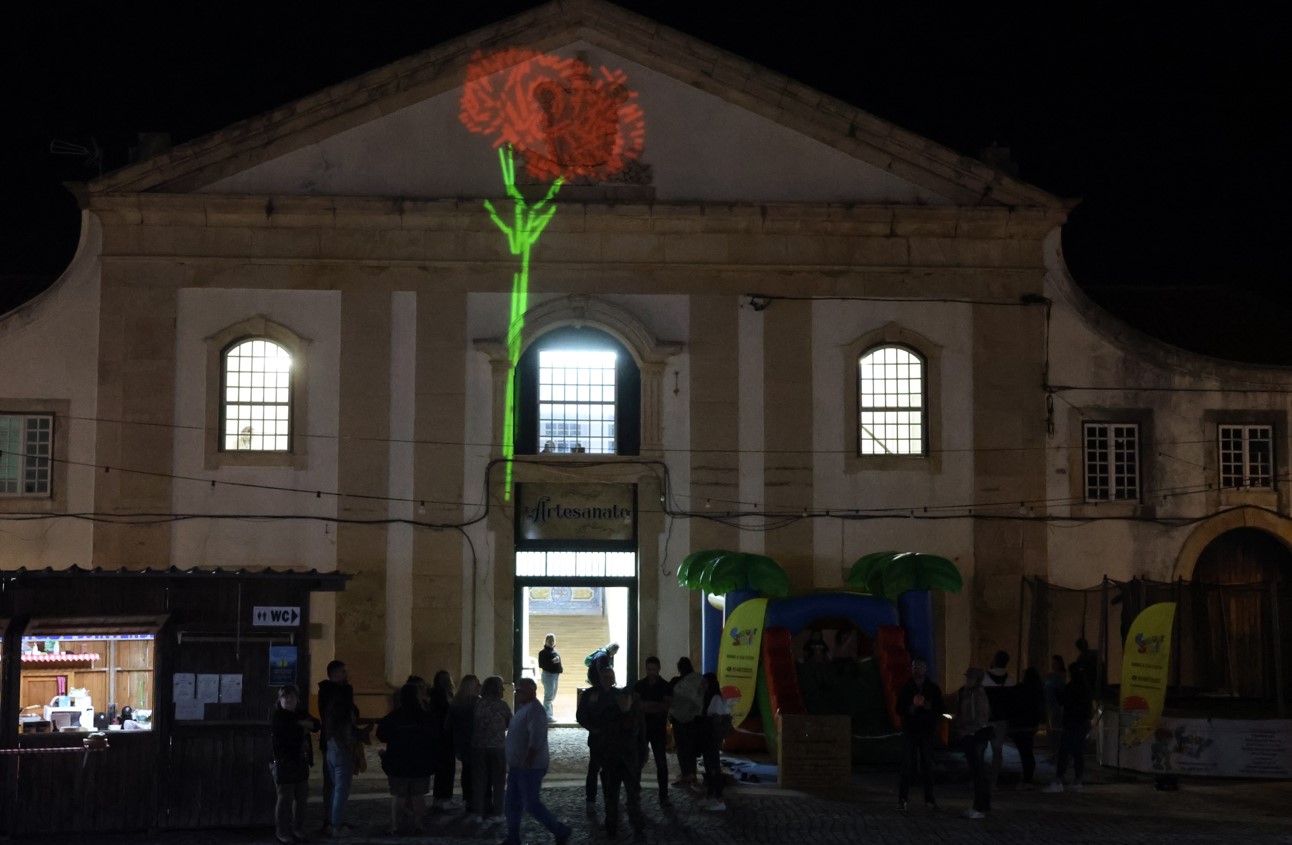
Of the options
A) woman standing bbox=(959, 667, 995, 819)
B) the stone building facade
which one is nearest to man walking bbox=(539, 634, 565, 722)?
the stone building facade

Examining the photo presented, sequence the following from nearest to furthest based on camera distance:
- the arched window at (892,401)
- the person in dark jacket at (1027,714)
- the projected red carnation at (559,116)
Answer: the person in dark jacket at (1027,714) → the projected red carnation at (559,116) → the arched window at (892,401)

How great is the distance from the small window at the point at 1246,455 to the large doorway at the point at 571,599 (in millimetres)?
9406

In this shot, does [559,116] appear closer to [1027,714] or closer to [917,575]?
[917,575]

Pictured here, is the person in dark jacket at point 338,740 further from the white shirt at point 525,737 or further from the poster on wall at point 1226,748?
the poster on wall at point 1226,748

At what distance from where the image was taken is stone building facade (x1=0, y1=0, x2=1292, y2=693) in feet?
81.2

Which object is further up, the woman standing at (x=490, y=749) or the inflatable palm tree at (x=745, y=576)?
the inflatable palm tree at (x=745, y=576)

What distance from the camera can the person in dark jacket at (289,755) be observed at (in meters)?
15.6

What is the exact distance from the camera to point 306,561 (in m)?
24.7

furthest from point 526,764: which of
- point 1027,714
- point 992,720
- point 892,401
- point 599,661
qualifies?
point 892,401

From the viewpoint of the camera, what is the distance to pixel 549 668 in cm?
2384

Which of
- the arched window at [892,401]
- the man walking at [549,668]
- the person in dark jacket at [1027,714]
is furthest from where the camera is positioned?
the arched window at [892,401]

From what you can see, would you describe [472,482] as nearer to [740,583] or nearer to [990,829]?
[740,583]

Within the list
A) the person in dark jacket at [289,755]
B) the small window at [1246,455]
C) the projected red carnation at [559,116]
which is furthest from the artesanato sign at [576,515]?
the person in dark jacket at [289,755]

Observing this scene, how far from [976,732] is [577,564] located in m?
9.26
